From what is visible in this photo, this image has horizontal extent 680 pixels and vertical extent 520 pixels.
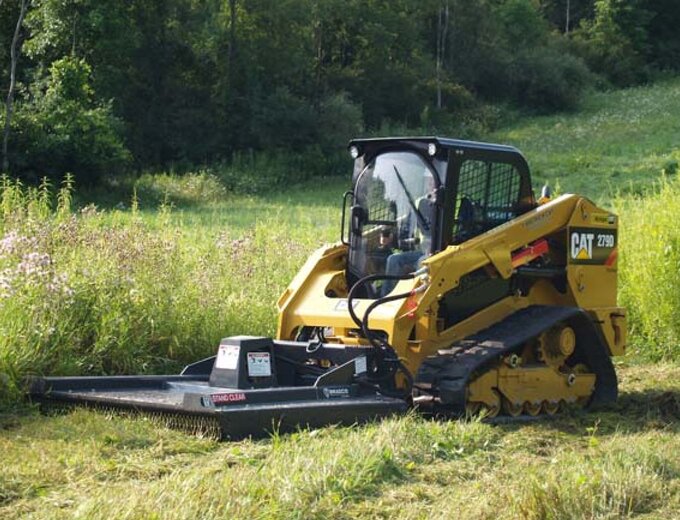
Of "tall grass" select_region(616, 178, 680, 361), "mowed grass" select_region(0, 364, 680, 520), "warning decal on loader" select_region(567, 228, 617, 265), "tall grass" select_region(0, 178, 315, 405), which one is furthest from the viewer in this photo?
"tall grass" select_region(616, 178, 680, 361)

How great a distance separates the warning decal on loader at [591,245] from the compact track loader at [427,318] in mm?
17

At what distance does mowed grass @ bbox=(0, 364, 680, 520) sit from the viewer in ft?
17.3

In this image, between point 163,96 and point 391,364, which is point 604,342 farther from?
point 163,96

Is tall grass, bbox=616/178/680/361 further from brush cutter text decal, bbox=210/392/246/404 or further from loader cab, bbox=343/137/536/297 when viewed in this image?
brush cutter text decal, bbox=210/392/246/404

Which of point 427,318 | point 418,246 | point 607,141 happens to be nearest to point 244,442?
point 427,318

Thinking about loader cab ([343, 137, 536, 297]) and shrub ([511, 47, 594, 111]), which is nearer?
loader cab ([343, 137, 536, 297])

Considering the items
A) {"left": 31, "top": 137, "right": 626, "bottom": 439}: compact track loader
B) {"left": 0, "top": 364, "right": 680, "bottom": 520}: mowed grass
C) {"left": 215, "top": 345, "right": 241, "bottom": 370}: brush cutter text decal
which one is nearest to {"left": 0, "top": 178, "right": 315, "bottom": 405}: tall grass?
{"left": 31, "top": 137, "right": 626, "bottom": 439}: compact track loader

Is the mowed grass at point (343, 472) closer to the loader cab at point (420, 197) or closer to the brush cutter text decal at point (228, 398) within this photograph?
the brush cutter text decal at point (228, 398)

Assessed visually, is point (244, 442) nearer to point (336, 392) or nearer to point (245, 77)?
point (336, 392)

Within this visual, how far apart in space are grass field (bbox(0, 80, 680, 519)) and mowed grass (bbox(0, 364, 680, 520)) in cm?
1

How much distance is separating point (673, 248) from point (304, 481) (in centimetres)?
811

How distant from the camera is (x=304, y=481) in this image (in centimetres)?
555

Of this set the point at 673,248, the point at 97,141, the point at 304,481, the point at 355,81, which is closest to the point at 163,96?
the point at 355,81

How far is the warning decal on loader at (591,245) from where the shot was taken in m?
9.62
